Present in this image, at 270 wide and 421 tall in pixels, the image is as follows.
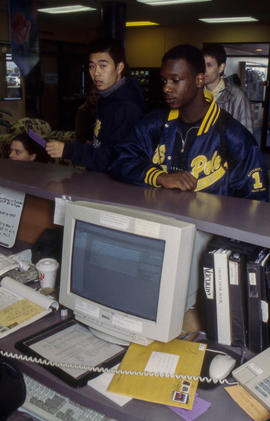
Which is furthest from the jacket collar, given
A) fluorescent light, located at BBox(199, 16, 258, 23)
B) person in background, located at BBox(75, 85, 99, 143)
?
fluorescent light, located at BBox(199, 16, 258, 23)

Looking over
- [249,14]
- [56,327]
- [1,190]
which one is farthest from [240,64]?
[56,327]

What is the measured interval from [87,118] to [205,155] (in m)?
2.27

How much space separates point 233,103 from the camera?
3.14 metres

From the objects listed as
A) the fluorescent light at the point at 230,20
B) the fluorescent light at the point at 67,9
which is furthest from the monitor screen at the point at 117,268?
the fluorescent light at the point at 230,20

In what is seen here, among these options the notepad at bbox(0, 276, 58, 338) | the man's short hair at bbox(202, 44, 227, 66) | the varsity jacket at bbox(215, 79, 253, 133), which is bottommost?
the notepad at bbox(0, 276, 58, 338)

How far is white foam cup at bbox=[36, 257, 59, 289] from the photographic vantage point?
160cm

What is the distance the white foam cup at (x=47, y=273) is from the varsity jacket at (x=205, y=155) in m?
0.43

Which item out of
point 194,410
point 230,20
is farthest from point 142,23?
point 194,410

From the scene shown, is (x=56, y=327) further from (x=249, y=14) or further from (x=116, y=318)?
(x=249, y=14)

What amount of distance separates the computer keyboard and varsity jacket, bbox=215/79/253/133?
2.38 metres

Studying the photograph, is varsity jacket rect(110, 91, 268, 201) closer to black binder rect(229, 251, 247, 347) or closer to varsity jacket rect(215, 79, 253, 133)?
black binder rect(229, 251, 247, 347)

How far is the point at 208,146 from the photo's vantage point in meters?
1.67

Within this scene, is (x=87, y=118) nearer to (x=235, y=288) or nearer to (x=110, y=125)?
(x=110, y=125)

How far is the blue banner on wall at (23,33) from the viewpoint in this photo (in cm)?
586
